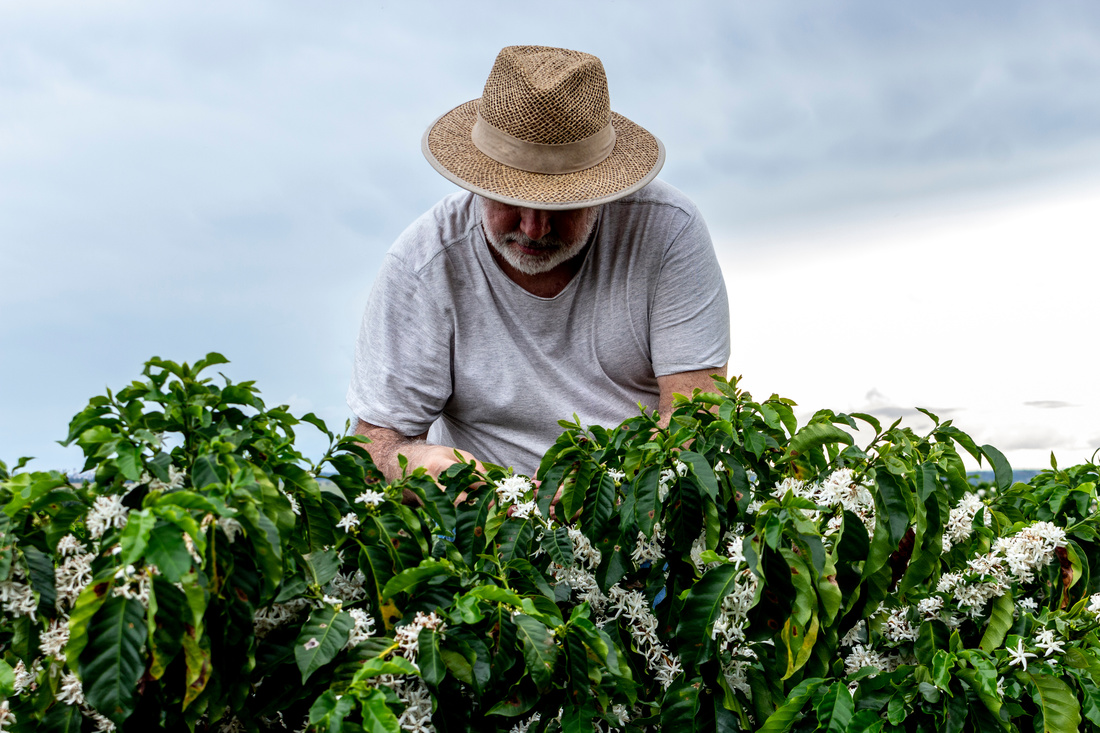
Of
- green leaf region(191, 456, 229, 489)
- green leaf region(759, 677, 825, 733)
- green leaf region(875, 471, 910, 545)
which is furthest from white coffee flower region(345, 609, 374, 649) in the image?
green leaf region(875, 471, 910, 545)

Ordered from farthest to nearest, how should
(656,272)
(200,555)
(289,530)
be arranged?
(656,272)
(289,530)
(200,555)

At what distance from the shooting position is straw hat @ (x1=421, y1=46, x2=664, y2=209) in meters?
2.86

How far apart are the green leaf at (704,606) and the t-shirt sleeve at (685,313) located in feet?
5.79

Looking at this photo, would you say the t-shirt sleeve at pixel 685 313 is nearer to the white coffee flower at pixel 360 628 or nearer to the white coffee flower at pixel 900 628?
the white coffee flower at pixel 900 628

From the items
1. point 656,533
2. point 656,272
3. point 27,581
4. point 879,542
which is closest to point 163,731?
point 27,581

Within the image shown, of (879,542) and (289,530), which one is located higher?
(289,530)

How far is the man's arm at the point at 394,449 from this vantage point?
A: 9.41 ft

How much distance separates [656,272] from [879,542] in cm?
184

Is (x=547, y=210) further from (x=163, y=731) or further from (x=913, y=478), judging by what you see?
(x=163, y=731)

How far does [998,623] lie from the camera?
193 cm

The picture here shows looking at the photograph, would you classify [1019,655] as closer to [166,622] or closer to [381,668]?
[381,668]

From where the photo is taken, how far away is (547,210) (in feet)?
9.94

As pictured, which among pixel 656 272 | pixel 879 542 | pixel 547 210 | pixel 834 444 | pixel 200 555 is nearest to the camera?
pixel 200 555

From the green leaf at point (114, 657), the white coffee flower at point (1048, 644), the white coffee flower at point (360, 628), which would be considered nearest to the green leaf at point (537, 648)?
the white coffee flower at point (360, 628)
